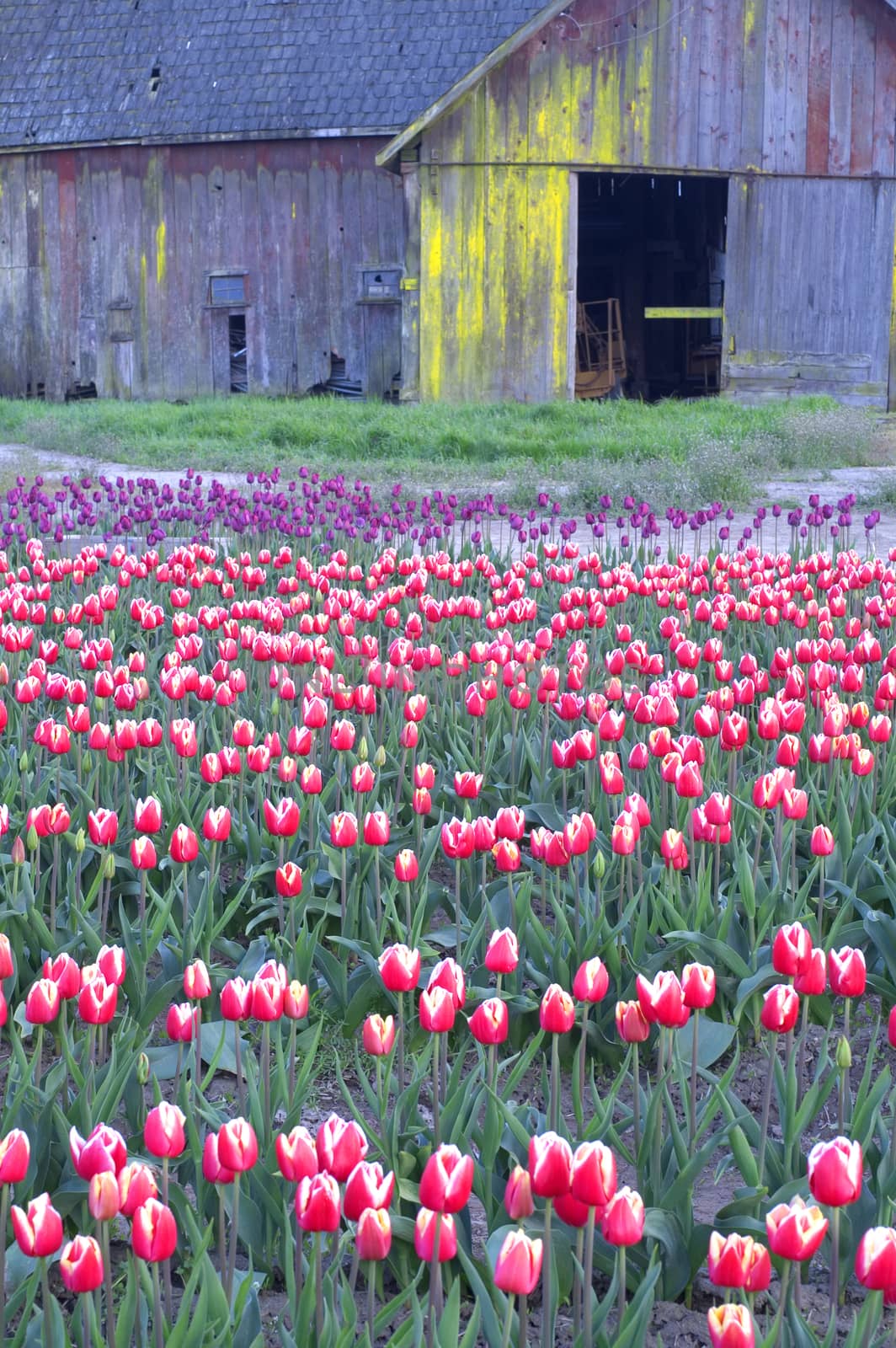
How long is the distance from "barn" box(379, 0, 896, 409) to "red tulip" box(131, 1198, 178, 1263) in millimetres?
18385

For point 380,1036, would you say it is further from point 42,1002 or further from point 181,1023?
point 42,1002

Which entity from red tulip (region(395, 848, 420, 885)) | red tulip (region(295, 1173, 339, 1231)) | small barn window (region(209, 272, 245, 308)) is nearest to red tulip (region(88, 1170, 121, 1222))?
red tulip (region(295, 1173, 339, 1231))

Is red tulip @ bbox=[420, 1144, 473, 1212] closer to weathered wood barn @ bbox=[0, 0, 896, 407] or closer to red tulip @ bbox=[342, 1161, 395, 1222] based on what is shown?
red tulip @ bbox=[342, 1161, 395, 1222]

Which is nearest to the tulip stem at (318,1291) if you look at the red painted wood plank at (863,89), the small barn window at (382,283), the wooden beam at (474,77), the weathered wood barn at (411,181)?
the wooden beam at (474,77)

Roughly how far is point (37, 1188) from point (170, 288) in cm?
2160

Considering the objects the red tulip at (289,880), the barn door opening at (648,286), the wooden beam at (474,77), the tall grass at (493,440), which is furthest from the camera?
the barn door opening at (648,286)

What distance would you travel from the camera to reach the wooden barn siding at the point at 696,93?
19.6 m

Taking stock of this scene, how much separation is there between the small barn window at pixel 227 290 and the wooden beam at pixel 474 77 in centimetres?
410

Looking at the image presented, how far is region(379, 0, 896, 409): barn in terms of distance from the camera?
19656mm

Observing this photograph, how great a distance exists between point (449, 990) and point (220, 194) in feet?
70.5

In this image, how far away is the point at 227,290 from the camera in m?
22.8

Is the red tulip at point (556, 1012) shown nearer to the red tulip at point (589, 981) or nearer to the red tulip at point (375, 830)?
the red tulip at point (589, 981)

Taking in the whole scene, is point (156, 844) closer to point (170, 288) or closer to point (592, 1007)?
point (592, 1007)

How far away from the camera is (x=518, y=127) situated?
64.5 feet
